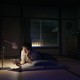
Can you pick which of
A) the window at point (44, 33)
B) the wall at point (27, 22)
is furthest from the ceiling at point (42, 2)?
the window at point (44, 33)

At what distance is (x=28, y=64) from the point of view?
9977mm

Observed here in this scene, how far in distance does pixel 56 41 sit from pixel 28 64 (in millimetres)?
6418

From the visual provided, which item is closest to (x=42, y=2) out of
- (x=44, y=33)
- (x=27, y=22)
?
(x=27, y=22)

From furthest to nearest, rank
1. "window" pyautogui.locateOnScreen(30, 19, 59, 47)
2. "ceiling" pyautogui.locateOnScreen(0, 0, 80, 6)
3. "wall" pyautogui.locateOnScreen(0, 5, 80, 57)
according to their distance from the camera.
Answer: "window" pyautogui.locateOnScreen(30, 19, 59, 47) → "wall" pyautogui.locateOnScreen(0, 5, 80, 57) → "ceiling" pyautogui.locateOnScreen(0, 0, 80, 6)

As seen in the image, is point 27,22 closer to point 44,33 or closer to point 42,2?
point 44,33

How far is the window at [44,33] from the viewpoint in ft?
52.1

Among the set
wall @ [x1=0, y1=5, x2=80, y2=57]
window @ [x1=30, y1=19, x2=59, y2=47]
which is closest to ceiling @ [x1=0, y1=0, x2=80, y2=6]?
wall @ [x1=0, y1=5, x2=80, y2=57]

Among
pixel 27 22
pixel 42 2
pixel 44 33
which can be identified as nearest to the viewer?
pixel 42 2

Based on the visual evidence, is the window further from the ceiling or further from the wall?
the ceiling

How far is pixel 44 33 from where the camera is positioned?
16.1 metres

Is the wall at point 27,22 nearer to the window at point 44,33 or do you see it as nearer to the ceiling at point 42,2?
the window at point 44,33

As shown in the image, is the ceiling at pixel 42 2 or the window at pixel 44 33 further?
the window at pixel 44 33

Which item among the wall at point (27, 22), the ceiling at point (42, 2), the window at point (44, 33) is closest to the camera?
the ceiling at point (42, 2)

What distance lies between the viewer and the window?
52.1 feet
